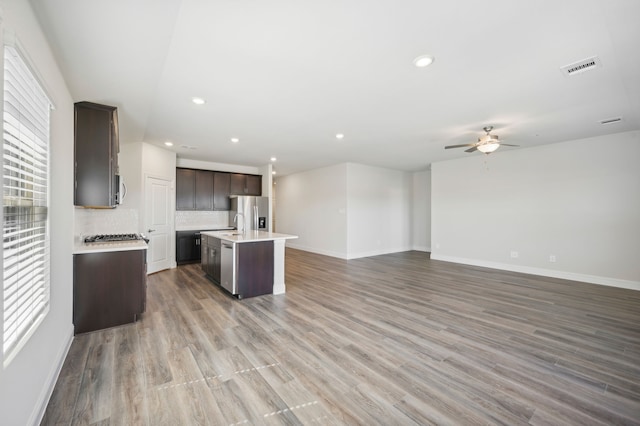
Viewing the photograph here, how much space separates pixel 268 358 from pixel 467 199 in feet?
20.1

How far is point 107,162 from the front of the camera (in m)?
2.96

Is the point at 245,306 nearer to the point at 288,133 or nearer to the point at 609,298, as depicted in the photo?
the point at 288,133

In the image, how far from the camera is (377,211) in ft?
26.4

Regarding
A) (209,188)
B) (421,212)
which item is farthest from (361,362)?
(421,212)

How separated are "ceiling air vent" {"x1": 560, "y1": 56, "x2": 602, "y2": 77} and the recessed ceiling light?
1285 millimetres

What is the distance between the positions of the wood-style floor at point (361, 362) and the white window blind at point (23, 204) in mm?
738

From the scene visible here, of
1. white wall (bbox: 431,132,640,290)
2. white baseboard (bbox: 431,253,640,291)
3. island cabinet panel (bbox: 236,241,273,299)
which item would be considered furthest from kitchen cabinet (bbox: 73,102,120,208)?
white baseboard (bbox: 431,253,640,291)

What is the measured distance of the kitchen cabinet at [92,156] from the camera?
2.85m

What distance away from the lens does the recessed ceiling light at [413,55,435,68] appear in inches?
90.1

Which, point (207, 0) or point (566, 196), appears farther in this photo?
point (566, 196)

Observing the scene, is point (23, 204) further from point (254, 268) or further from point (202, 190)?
point (202, 190)

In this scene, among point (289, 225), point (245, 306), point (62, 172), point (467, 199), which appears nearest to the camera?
point (62, 172)

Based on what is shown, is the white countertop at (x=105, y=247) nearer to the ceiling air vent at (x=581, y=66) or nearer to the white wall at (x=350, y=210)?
the ceiling air vent at (x=581, y=66)

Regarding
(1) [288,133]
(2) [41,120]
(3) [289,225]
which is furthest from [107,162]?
(3) [289,225]
